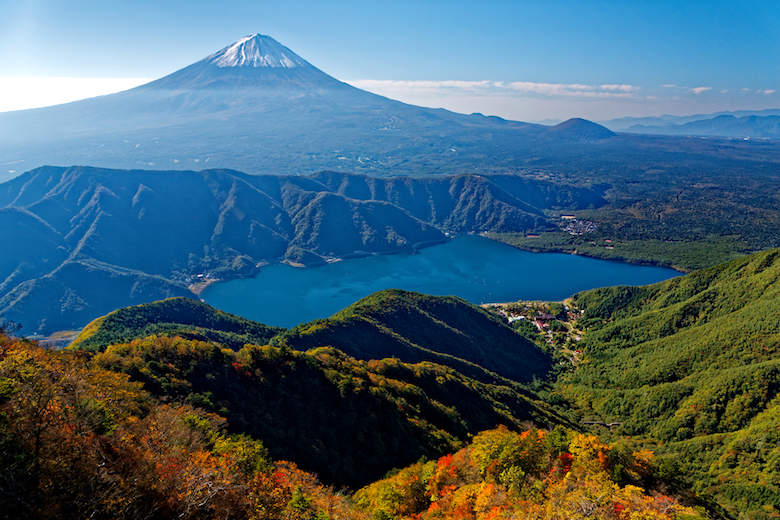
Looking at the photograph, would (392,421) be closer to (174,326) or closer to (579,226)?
(174,326)

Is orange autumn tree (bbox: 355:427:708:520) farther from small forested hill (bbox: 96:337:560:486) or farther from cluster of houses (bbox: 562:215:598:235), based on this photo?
cluster of houses (bbox: 562:215:598:235)

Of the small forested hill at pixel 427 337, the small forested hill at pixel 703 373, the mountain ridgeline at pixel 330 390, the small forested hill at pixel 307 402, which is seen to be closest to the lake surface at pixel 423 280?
the small forested hill at pixel 427 337

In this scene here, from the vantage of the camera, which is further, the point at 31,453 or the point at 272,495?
the point at 272,495

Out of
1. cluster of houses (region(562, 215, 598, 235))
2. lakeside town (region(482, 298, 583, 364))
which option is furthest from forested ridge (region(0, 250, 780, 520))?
cluster of houses (region(562, 215, 598, 235))

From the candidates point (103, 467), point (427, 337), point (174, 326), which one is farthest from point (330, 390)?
point (174, 326)

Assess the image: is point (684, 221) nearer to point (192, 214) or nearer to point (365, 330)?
point (365, 330)

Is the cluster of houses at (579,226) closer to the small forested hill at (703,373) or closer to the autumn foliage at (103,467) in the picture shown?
the small forested hill at (703,373)

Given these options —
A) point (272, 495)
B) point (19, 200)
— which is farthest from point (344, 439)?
point (19, 200)
